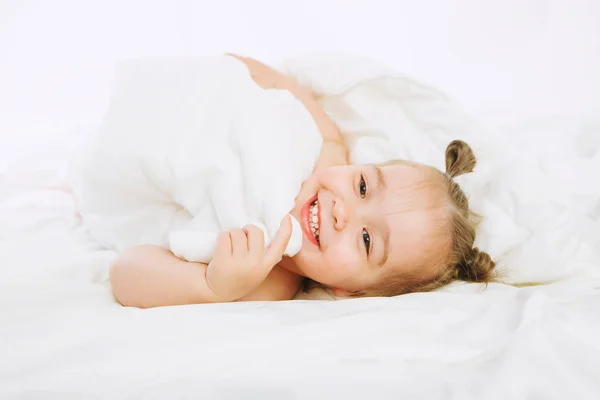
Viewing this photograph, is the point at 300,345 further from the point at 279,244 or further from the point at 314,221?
the point at 314,221

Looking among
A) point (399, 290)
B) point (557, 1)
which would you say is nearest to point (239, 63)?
point (399, 290)

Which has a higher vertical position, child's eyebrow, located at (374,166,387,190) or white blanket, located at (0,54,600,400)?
child's eyebrow, located at (374,166,387,190)

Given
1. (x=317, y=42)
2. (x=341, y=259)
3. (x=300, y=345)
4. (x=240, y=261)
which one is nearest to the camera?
(x=300, y=345)

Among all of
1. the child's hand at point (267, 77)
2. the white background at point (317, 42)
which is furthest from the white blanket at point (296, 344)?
the white background at point (317, 42)

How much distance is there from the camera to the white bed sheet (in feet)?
2.13

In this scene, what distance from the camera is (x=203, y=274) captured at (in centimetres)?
94

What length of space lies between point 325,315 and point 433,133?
2.37ft

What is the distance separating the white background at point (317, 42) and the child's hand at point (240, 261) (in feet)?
3.89

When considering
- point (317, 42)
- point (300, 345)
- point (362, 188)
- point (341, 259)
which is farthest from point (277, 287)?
point (317, 42)

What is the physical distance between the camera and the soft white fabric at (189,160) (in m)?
1.03

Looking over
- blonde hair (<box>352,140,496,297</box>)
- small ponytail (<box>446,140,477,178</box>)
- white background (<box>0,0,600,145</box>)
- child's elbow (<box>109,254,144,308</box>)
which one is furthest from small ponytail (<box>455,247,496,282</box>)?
white background (<box>0,0,600,145</box>)

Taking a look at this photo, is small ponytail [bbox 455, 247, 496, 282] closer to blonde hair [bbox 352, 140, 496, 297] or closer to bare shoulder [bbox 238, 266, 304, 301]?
blonde hair [bbox 352, 140, 496, 297]

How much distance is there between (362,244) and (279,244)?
0.17 m

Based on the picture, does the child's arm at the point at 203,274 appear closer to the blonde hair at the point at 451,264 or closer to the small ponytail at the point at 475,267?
the blonde hair at the point at 451,264
